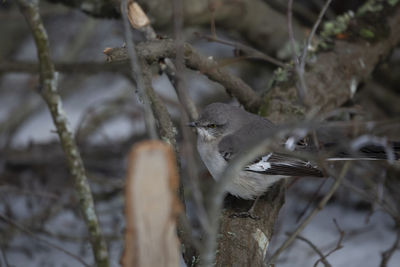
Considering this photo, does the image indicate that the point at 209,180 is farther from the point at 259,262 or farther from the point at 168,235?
the point at 168,235

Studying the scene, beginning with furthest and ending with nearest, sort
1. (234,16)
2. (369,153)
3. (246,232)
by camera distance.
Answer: (234,16), (369,153), (246,232)

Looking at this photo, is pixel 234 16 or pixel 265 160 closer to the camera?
pixel 265 160

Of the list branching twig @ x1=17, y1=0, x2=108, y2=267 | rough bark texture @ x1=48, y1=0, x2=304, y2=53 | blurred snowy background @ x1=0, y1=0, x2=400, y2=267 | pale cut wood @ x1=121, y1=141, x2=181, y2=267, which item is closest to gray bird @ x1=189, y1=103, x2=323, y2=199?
blurred snowy background @ x1=0, y1=0, x2=400, y2=267

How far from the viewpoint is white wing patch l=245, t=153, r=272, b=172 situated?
9.03ft

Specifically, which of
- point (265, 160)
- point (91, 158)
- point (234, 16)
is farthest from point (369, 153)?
point (91, 158)

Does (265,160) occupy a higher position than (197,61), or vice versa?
(197,61)

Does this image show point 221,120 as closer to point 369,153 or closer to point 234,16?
point 369,153

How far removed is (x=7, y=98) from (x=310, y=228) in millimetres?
3781

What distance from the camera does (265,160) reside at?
2.79 m

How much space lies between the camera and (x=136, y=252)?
1.34 m

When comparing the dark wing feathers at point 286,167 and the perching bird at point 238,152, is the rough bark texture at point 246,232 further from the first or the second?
the dark wing feathers at point 286,167

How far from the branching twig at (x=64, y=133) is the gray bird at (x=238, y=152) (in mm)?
869

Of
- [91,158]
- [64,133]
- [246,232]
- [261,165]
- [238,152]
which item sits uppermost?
[64,133]

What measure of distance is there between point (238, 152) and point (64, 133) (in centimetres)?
91
